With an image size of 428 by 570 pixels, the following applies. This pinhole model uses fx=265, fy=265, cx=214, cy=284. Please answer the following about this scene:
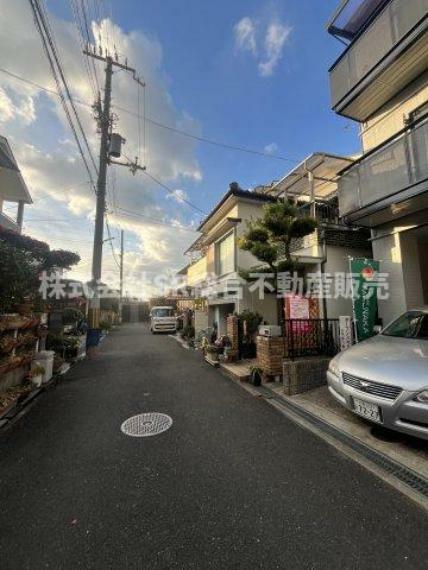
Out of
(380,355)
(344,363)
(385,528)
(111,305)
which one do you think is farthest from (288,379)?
(111,305)

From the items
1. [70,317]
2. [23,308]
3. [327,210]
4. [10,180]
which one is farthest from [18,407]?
[10,180]

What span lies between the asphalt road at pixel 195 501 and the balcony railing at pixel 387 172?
205 inches

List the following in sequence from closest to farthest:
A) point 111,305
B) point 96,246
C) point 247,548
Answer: point 247,548 → point 96,246 → point 111,305

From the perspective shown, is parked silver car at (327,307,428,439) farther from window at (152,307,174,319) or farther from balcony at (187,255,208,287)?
window at (152,307,174,319)

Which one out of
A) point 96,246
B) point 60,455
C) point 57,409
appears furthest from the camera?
point 96,246

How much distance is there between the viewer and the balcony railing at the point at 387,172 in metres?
5.16

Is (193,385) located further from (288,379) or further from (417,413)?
(417,413)

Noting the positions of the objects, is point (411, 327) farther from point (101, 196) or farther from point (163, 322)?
point (163, 322)

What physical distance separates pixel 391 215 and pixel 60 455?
7.93 m

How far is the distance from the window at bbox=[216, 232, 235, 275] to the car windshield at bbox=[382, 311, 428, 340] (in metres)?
6.49

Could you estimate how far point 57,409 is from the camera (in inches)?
203

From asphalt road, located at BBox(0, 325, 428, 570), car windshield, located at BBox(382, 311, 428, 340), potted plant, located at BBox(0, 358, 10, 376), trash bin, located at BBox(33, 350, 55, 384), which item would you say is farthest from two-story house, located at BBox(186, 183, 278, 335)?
potted plant, located at BBox(0, 358, 10, 376)

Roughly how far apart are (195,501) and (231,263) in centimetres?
909

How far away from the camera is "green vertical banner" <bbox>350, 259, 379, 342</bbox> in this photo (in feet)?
20.1
